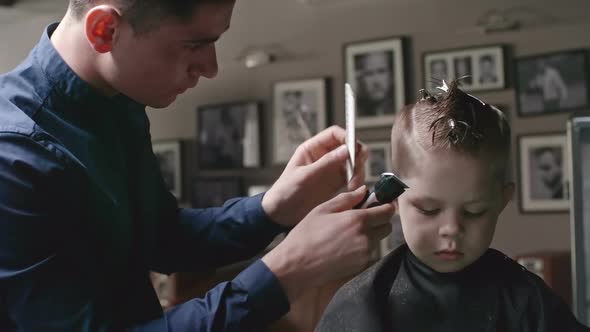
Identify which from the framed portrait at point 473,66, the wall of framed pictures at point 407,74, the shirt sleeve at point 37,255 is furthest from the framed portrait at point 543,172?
the shirt sleeve at point 37,255

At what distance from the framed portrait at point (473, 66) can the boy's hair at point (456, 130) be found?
2239 millimetres

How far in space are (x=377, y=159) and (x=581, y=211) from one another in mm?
2191

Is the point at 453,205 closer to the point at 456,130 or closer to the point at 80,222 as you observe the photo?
the point at 456,130

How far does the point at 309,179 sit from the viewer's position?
1.46m

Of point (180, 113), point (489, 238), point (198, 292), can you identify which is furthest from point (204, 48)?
point (180, 113)

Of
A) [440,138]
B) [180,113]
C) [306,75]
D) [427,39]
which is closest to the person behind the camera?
[440,138]

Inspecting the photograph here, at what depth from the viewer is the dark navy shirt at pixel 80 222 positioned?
1.05m

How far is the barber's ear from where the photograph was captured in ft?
3.71

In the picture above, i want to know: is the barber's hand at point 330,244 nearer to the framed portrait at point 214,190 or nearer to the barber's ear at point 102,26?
the barber's ear at point 102,26

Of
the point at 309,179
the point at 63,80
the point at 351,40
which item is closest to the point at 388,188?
the point at 309,179

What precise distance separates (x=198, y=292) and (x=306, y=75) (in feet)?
5.10

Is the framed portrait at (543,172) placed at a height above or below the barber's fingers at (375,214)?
below

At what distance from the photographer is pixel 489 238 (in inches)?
41.6

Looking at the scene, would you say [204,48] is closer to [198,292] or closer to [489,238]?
[489,238]
